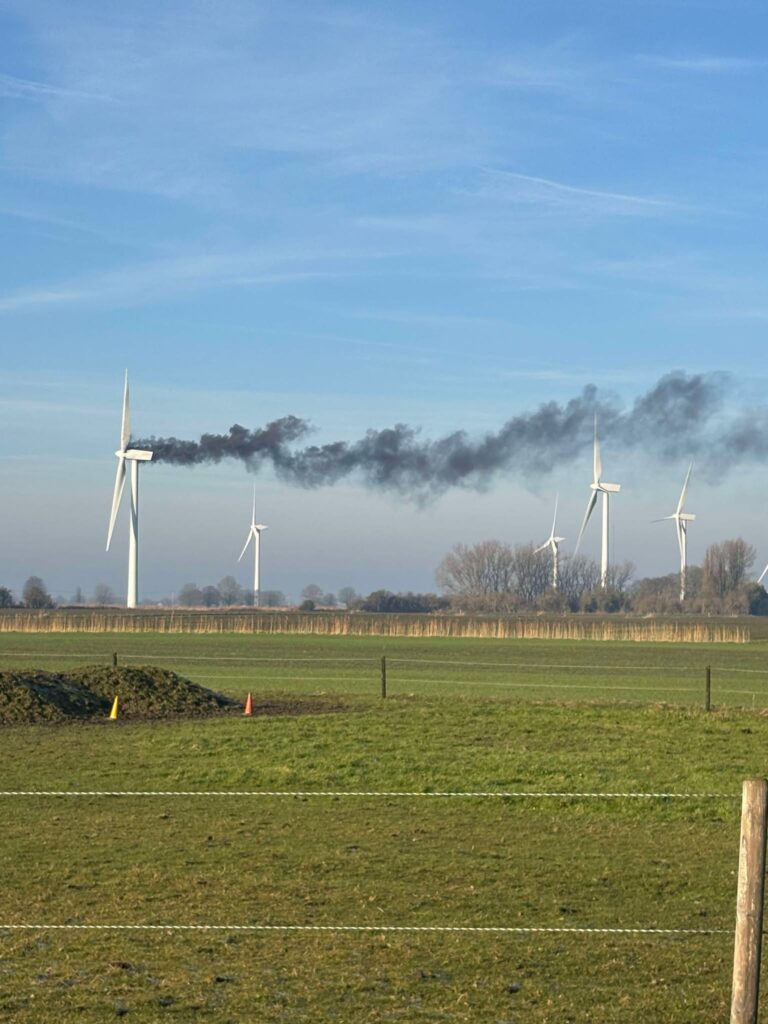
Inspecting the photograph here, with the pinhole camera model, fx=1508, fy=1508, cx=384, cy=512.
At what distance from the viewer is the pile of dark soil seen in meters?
29.5

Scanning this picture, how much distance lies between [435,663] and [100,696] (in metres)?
24.3

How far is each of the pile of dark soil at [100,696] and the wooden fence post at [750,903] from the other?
23.5 m

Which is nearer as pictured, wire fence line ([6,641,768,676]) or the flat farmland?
the flat farmland

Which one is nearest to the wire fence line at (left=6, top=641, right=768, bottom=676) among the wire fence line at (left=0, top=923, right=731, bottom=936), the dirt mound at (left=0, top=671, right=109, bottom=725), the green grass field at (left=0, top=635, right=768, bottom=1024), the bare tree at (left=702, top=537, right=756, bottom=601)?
the green grass field at (left=0, top=635, right=768, bottom=1024)

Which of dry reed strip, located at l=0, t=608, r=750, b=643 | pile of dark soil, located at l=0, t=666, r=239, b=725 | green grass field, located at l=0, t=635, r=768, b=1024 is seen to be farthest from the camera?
dry reed strip, located at l=0, t=608, r=750, b=643

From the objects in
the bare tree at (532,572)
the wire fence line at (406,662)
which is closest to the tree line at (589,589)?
the bare tree at (532,572)

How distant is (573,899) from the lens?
40.5 ft

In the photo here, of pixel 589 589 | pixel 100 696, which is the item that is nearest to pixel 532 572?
pixel 589 589

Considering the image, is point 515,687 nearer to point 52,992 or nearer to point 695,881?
point 695,881

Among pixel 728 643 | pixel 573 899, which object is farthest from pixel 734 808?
pixel 728 643

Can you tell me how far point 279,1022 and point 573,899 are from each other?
4.46m

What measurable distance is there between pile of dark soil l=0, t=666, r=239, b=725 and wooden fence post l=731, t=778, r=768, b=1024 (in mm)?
23525

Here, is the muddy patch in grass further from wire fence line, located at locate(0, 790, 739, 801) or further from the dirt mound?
wire fence line, located at locate(0, 790, 739, 801)

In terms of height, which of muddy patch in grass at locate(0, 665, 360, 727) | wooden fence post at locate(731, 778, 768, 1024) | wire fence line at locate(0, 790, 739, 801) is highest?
wooden fence post at locate(731, 778, 768, 1024)
